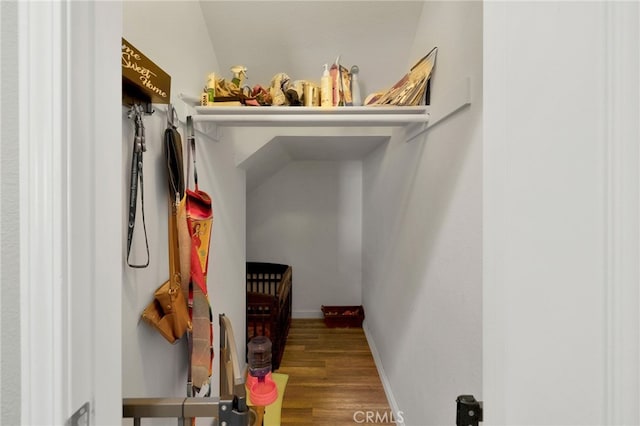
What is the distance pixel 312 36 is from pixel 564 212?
1.81m

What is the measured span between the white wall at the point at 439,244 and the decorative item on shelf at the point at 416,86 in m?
0.05

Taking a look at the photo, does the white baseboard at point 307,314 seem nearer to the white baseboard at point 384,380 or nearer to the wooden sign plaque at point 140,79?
the white baseboard at point 384,380

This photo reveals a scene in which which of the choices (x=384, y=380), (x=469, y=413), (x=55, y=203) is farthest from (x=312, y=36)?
(x=384, y=380)

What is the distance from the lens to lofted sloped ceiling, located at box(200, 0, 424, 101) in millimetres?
1666

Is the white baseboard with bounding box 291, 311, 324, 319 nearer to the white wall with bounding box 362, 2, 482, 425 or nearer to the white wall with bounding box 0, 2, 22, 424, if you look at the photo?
the white wall with bounding box 362, 2, 482, 425

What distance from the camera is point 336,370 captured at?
2.66 m

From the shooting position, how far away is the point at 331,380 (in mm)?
2512

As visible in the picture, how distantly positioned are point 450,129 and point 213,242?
1314mm

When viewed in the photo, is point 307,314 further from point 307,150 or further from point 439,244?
point 439,244

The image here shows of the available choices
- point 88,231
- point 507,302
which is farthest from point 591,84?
point 88,231

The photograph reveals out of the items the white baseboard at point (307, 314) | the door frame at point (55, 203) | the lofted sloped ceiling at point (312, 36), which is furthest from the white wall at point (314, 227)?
the door frame at point (55, 203)

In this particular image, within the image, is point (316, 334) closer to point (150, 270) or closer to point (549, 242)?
point (150, 270)

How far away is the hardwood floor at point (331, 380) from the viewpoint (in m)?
2.12

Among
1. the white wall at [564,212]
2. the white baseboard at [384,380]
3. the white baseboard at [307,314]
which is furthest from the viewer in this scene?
the white baseboard at [307,314]
